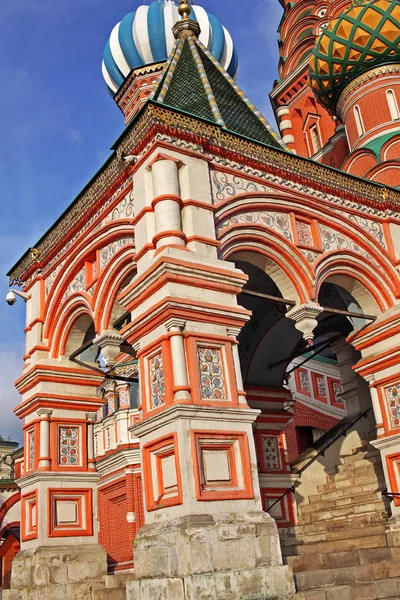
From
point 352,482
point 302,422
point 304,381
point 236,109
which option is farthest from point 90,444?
point 304,381

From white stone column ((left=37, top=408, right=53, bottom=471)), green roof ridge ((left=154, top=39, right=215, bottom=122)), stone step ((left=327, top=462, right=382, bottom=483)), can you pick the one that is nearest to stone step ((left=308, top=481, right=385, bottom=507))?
stone step ((left=327, top=462, right=382, bottom=483))

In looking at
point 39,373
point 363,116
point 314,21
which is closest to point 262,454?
point 39,373

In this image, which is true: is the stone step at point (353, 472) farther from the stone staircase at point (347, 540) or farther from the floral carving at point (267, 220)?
the floral carving at point (267, 220)

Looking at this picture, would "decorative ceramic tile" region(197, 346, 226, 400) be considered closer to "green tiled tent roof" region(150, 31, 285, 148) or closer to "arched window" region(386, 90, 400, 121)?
"green tiled tent roof" region(150, 31, 285, 148)

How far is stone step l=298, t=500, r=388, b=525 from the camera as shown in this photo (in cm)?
880

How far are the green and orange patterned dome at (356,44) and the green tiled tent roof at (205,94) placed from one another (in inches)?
243

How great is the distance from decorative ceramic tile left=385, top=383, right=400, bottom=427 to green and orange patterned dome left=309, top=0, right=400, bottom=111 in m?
8.74

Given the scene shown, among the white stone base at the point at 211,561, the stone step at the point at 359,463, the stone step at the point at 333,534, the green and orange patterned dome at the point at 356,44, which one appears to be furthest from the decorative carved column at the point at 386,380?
the green and orange patterned dome at the point at 356,44

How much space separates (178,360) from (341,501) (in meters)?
4.82

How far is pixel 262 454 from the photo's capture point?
33.5 ft

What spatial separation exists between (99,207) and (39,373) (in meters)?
2.27

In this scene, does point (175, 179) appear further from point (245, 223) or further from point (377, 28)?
point (377, 28)

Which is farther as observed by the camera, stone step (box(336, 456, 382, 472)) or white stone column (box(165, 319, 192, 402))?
stone step (box(336, 456, 382, 472))

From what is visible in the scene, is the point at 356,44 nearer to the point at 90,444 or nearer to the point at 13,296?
the point at 13,296
